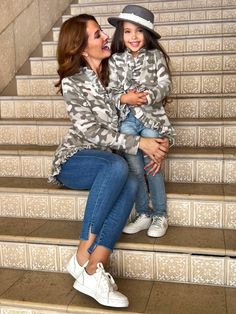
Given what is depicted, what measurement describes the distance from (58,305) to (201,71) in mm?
1991

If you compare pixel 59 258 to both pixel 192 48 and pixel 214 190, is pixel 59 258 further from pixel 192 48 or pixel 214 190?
pixel 192 48

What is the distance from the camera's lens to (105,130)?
77.1 inches

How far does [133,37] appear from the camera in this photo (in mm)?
2012

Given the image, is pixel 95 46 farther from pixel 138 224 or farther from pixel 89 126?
pixel 138 224

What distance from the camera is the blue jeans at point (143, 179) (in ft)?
6.57

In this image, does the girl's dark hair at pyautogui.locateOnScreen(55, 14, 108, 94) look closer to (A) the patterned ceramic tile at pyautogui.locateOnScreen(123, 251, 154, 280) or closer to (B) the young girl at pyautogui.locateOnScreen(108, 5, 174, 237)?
(B) the young girl at pyautogui.locateOnScreen(108, 5, 174, 237)

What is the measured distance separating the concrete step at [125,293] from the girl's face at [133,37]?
1.13m

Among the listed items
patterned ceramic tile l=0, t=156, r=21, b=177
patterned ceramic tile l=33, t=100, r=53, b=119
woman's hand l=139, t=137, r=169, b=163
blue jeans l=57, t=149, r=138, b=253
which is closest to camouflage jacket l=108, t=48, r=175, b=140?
woman's hand l=139, t=137, r=169, b=163

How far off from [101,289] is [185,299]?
361 mm

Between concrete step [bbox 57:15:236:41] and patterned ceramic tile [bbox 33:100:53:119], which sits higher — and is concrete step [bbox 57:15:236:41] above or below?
above

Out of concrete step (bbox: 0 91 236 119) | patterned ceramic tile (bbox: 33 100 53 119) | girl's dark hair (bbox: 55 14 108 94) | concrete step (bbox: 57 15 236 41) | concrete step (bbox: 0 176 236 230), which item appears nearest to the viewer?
girl's dark hair (bbox: 55 14 108 94)

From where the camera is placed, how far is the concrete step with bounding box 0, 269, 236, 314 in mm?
1674

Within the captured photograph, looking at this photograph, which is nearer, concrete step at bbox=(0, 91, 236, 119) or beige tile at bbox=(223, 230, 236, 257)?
beige tile at bbox=(223, 230, 236, 257)

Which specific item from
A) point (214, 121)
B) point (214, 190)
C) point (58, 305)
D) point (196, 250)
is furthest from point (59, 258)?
point (214, 121)
